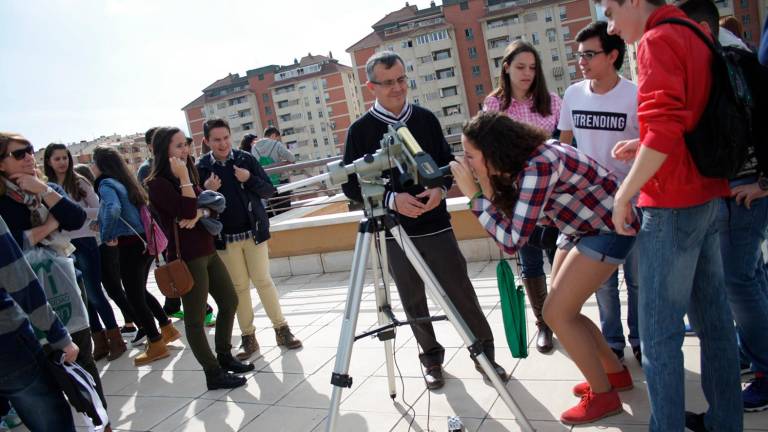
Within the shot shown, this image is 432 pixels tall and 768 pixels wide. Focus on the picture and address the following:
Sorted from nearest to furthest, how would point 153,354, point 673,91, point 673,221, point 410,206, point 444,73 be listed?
point 673,91 → point 673,221 → point 410,206 → point 153,354 → point 444,73

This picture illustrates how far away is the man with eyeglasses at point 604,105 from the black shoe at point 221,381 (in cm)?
232

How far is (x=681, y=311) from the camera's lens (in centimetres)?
193

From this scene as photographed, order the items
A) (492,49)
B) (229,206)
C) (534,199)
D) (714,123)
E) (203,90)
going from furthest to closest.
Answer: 1. (203,90)
2. (492,49)
3. (229,206)
4. (534,199)
5. (714,123)

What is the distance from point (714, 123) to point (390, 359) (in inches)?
74.4

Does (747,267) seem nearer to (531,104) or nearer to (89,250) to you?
(531,104)

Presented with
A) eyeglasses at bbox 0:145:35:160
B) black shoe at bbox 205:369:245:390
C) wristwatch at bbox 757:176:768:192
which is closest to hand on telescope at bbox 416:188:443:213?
wristwatch at bbox 757:176:768:192

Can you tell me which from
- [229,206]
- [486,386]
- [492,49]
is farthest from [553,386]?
[492,49]

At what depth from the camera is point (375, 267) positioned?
8.95ft

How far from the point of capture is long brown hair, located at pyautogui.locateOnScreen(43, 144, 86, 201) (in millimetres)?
4672

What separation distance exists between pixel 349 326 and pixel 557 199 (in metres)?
0.97

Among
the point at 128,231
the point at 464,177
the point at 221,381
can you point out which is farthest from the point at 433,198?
the point at 128,231

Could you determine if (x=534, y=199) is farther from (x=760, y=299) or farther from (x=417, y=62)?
(x=417, y=62)

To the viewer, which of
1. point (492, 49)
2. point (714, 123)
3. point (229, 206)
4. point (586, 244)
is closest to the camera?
point (714, 123)

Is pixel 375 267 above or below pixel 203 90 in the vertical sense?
below
